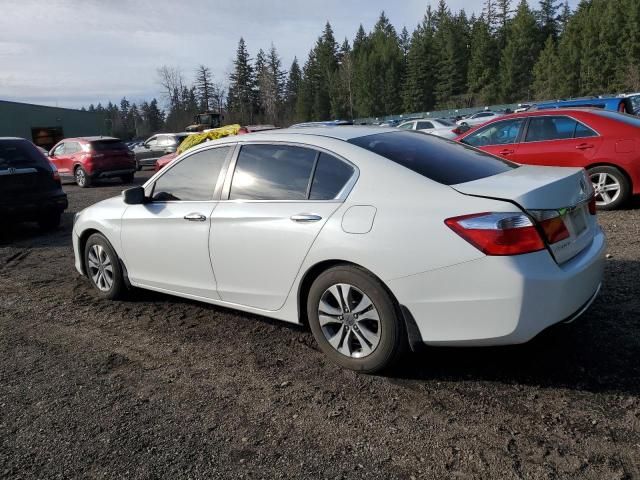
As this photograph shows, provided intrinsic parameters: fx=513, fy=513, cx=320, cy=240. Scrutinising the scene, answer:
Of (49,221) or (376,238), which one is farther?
(49,221)

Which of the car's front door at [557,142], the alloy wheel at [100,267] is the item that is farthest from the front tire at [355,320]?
the car's front door at [557,142]

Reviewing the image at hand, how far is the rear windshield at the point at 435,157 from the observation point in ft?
10.6

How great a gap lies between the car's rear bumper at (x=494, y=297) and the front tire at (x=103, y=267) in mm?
3087

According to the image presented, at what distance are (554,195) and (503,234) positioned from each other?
51cm

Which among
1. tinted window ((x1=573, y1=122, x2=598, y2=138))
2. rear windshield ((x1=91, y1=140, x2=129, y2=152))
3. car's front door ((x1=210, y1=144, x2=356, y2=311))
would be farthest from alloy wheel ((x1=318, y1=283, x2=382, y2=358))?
rear windshield ((x1=91, y1=140, x2=129, y2=152))

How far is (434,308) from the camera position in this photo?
9.52 ft

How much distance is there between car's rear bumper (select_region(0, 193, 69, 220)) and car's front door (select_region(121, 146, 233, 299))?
4633mm

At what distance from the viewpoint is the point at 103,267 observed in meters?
5.08

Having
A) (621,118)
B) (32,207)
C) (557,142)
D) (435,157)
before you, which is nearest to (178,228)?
(435,157)

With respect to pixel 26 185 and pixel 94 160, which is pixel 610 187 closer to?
pixel 26 185

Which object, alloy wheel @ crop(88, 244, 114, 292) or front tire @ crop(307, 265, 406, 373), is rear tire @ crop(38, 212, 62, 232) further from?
front tire @ crop(307, 265, 406, 373)

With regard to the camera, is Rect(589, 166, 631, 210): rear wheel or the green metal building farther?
the green metal building

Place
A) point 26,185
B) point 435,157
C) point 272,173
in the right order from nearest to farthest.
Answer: point 435,157 < point 272,173 < point 26,185

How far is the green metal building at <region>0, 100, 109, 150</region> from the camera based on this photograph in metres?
42.7
